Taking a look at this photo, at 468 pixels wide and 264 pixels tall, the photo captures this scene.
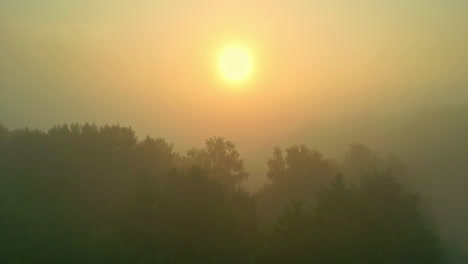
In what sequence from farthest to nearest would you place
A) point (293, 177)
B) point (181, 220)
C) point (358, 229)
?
point (293, 177) < point (358, 229) < point (181, 220)

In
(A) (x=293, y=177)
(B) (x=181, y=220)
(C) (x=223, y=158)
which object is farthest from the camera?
(C) (x=223, y=158)

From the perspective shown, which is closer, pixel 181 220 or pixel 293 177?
pixel 181 220

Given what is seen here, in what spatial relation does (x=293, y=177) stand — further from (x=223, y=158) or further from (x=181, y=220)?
(x=181, y=220)

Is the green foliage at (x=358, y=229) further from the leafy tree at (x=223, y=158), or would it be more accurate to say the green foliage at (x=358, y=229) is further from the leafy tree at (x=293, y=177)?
the leafy tree at (x=223, y=158)

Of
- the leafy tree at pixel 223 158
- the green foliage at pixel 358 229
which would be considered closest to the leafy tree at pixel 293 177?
the leafy tree at pixel 223 158

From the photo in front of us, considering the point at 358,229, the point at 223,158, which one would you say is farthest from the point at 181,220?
the point at 223,158

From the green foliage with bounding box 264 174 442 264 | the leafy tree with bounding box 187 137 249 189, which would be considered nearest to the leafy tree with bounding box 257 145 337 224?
the leafy tree with bounding box 187 137 249 189

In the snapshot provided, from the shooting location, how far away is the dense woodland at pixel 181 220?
974 inches

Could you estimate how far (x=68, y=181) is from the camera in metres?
31.8

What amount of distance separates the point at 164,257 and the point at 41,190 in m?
9.28

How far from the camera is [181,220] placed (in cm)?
2588

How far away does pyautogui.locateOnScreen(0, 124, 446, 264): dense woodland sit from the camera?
24.7m

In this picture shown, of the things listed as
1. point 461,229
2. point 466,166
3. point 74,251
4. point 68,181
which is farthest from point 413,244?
point 466,166

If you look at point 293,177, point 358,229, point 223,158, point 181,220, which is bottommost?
point 358,229
